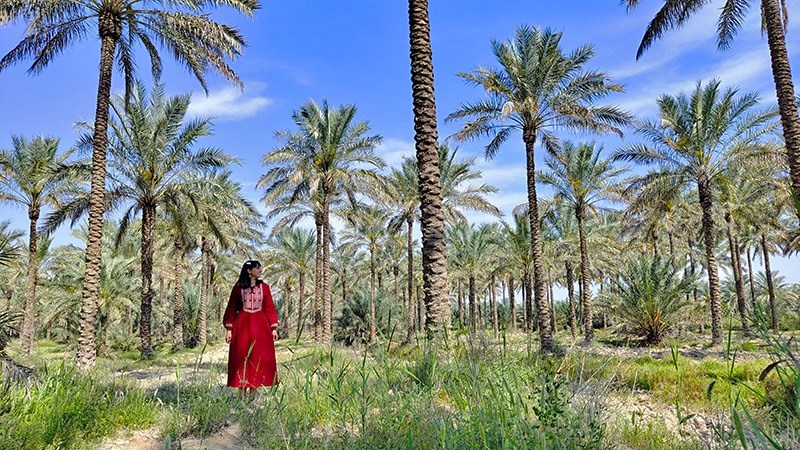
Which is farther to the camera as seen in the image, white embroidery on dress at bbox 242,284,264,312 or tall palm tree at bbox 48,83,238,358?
tall palm tree at bbox 48,83,238,358

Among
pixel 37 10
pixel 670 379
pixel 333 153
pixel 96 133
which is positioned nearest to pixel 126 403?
pixel 670 379

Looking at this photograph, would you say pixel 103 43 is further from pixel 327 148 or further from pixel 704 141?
pixel 704 141

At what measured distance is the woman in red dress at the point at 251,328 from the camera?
5.41m

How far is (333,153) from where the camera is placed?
20.4 meters

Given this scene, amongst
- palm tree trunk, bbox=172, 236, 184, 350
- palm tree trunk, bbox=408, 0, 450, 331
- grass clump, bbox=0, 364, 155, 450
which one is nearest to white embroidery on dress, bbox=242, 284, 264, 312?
grass clump, bbox=0, 364, 155, 450

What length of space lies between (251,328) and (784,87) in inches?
481

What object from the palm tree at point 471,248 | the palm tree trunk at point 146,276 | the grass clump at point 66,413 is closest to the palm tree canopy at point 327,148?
the palm tree trunk at point 146,276

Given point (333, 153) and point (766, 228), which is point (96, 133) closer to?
point (333, 153)

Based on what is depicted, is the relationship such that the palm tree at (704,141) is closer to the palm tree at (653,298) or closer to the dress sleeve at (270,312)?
the palm tree at (653,298)

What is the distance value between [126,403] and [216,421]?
95cm

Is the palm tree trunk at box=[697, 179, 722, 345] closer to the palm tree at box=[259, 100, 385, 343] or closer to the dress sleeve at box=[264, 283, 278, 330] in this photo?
the palm tree at box=[259, 100, 385, 343]

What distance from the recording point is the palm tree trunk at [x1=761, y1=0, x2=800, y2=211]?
10.0m

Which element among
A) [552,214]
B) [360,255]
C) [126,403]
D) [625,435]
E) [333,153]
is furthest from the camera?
[360,255]

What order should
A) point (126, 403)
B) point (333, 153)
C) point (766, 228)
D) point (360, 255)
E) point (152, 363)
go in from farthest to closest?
point (360, 255), point (766, 228), point (333, 153), point (152, 363), point (126, 403)
